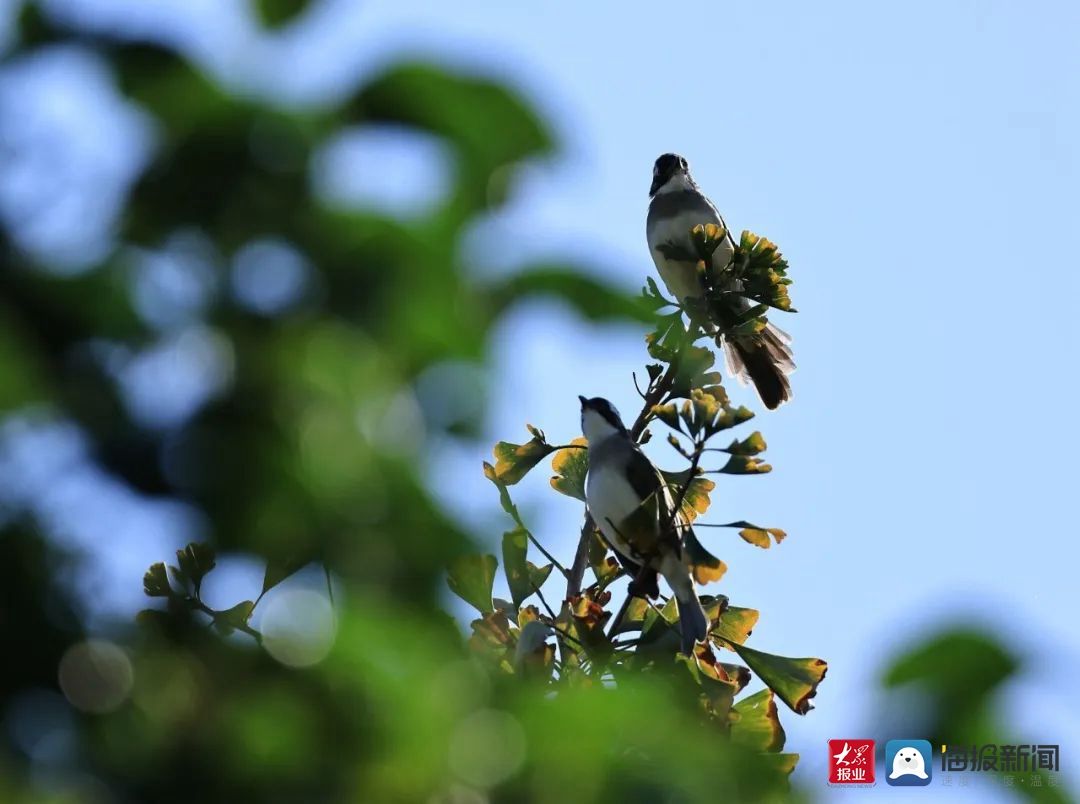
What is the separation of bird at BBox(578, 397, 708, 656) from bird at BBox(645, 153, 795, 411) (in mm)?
1146

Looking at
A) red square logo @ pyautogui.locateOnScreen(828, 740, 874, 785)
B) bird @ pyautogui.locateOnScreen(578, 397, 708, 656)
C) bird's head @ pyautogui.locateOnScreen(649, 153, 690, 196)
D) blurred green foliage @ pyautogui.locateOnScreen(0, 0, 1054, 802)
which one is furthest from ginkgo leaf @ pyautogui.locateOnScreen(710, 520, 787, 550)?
bird's head @ pyautogui.locateOnScreen(649, 153, 690, 196)

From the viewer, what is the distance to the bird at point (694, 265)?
6699 mm

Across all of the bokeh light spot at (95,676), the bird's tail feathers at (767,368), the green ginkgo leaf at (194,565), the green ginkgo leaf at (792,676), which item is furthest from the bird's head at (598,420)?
the bokeh light spot at (95,676)

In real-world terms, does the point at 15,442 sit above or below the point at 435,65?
below

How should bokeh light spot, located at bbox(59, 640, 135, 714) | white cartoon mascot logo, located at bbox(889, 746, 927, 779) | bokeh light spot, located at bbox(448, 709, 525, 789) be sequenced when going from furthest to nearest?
white cartoon mascot logo, located at bbox(889, 746, 927, 779), bokeh light spot, located at bbox(59, 640, 135, 714), bokeh light spot, located at bbox(448, 709, 525, 789)

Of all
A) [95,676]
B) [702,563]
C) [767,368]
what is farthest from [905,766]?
[767,368]

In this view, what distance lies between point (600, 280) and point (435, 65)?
190 mm

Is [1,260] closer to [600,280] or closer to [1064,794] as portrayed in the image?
[600,280]

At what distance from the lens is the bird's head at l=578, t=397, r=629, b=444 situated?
5.66 metres

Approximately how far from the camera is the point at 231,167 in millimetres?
962

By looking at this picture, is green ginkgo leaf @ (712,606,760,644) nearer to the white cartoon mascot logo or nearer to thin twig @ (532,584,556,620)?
thin twig @ (532,584,556,620)

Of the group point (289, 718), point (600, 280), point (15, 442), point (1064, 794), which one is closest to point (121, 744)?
point (289, 718)

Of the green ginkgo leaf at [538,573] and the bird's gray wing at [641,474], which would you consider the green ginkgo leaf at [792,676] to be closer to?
the green ginkgo leaf at [538,573]

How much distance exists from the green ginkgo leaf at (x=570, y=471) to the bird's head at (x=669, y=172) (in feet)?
12.7
